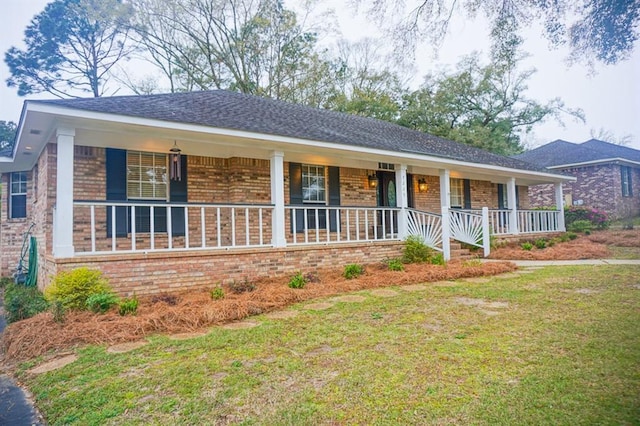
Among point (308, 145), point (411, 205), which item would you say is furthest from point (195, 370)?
point (411, 205)

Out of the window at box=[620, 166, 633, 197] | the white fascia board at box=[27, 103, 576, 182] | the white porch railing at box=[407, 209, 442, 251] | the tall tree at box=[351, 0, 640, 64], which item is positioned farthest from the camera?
the window at box=[620, 166, 633, 197]

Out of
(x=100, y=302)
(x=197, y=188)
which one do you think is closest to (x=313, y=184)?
(x=197, y=188)

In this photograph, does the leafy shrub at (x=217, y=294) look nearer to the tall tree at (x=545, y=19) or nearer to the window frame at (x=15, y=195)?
the tall tree at (x=545, y=19)

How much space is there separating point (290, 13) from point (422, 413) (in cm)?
2261

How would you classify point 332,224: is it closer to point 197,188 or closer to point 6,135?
point 197,188

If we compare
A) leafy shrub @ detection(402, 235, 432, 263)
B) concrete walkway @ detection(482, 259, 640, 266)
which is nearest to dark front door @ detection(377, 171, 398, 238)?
leafy shrub @ detection(402, 235, 432, 263)

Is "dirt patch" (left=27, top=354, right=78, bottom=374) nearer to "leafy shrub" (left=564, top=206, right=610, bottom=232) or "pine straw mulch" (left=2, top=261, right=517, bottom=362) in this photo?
"pine straw mulch" (left=2, top=261, right=517, bottom=362)

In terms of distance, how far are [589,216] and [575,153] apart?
5.87 m

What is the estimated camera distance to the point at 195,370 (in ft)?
10.5

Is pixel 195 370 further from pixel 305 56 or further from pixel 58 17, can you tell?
pixel 58 17

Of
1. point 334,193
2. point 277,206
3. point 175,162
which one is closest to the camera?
point 175,162

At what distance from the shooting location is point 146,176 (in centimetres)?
780

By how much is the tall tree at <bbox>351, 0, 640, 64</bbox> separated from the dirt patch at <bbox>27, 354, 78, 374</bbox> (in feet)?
18.3

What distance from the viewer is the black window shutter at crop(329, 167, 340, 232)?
9.99 m
